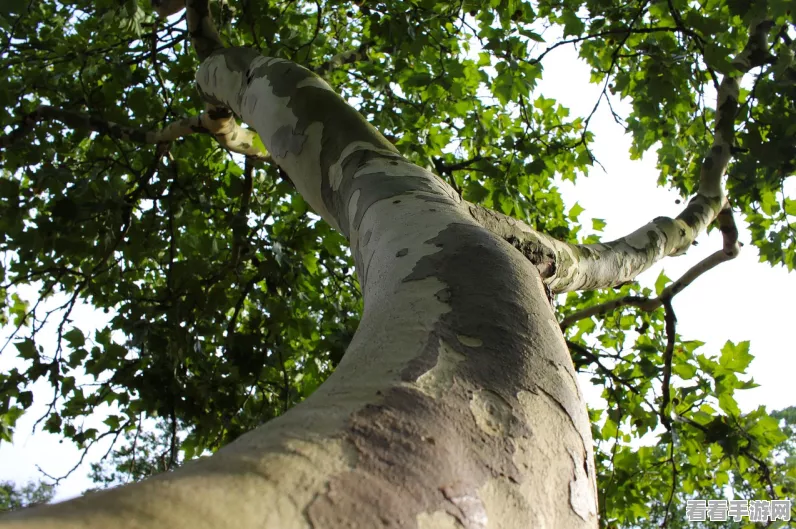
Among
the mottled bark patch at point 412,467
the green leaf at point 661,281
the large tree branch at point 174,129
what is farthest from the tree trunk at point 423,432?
the green leaf at point 661,281

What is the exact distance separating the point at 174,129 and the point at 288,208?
1461mm

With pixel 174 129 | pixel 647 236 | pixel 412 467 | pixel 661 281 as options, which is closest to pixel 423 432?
pixel 412 467

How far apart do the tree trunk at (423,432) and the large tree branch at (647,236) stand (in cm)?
42

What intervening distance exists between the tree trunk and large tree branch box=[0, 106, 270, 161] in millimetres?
2232

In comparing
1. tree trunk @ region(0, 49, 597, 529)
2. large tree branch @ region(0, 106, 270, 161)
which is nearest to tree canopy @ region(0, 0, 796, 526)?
large tree branch @ region(0, 106, 270, 161)

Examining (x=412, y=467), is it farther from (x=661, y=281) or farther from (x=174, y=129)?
(x=661, y=281)

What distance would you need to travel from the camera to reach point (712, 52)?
106 inches

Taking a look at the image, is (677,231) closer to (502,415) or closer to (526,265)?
(526,265)

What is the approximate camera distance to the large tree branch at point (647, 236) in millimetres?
1416

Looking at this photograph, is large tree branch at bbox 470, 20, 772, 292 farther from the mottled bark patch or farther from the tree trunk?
the mottled bark patch

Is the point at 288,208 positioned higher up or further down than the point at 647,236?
higher up

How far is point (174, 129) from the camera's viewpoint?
3297 mm

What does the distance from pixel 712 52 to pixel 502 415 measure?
280 centimetres

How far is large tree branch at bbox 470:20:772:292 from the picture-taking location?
1416 mm
